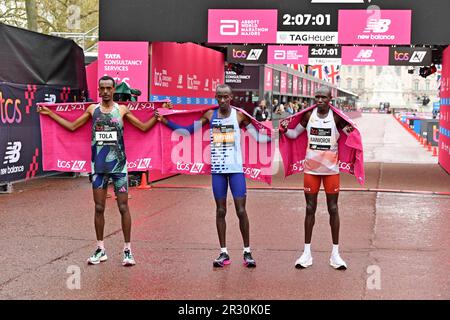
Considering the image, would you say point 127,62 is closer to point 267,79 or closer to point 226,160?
point 226,160

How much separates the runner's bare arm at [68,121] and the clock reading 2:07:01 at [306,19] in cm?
669


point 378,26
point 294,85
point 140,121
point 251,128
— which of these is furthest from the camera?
point 294,85

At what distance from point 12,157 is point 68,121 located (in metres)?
5.17

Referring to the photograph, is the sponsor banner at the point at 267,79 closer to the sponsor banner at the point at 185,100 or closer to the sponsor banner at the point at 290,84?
the sponsor banner at the point at 290,84

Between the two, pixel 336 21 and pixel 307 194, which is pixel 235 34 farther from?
pixel 307 194

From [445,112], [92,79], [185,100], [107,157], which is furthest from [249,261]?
[445,112]

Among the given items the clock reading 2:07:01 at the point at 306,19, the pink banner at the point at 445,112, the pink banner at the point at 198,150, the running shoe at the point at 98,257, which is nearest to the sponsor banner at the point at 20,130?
the clock reading 2:07:01 at the point at 306,19

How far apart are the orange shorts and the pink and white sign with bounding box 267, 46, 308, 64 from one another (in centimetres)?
1149

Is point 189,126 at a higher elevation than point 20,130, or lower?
higher

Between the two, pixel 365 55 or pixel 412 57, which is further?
pixel 412 57

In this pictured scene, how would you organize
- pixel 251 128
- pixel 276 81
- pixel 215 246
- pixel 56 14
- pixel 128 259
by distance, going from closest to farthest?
pixel 128 259 < pixel 251 128 < pixel 215 246 < pixel 276 81 < pixel 56 14

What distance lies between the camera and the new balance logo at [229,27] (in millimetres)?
13184

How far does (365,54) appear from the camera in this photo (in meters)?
15.0
